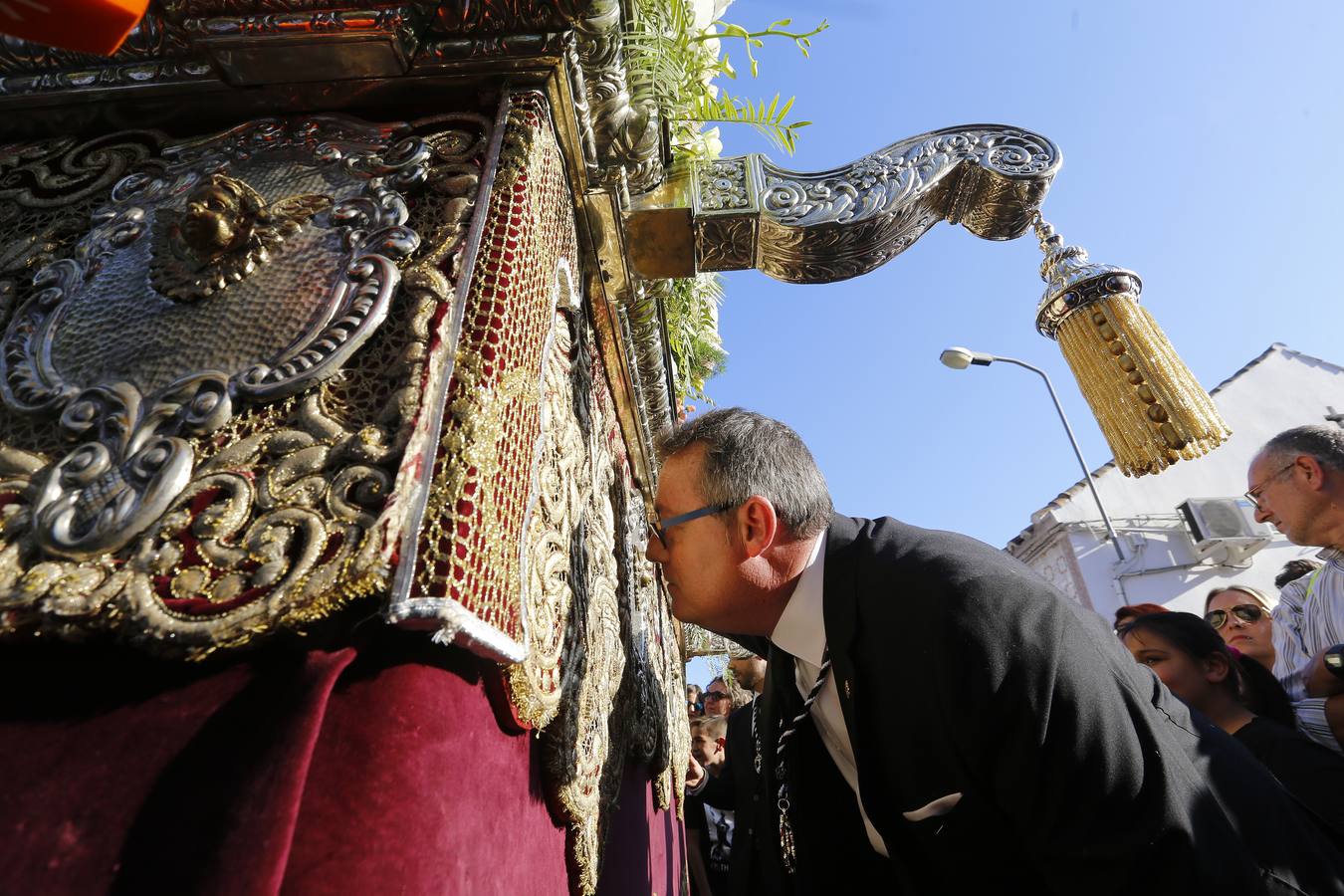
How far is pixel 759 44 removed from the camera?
2.38 metres

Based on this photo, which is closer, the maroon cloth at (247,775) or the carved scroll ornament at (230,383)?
the maroon cloth at (247,775)

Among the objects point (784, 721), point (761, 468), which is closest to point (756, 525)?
point (761, 468)

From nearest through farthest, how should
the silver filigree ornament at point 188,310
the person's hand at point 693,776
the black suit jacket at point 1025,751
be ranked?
the silver filigree ornament at point 188,310 < the black suit jacket at point 1025,751 < the person's hand at point 693,776

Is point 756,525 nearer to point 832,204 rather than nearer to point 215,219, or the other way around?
point 832,204

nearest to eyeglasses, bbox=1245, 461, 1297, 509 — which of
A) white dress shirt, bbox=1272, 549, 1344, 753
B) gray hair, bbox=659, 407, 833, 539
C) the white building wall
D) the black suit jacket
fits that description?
white dress shirt, bbox=1272, 549, 1344, 753

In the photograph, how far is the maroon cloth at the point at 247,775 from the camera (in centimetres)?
81

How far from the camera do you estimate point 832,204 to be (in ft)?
7.43

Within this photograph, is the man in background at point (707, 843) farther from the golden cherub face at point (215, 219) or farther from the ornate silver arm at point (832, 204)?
the golden cherub face at point (215, 219)

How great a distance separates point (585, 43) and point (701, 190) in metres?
0.65

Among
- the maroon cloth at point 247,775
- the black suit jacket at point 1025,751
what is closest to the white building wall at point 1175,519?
the black suit jacket at point 1025,751

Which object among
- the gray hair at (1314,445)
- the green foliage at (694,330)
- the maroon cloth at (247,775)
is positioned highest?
the green foliage at (694,330)

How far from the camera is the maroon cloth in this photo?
2.67 feet

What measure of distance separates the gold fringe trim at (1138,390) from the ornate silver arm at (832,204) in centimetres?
47

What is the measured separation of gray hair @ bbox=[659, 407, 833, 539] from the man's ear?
0.08 feet
